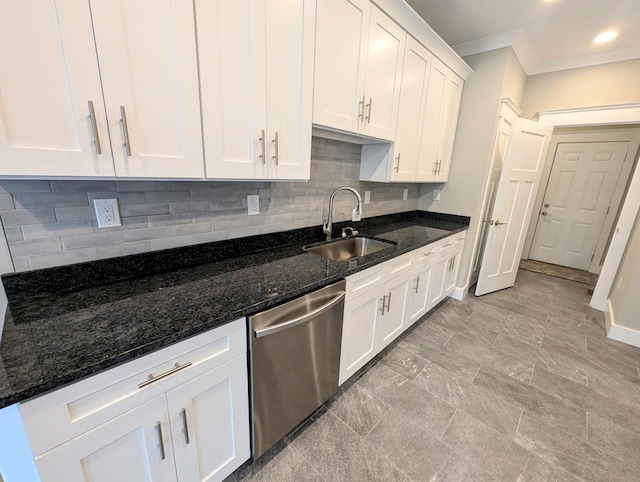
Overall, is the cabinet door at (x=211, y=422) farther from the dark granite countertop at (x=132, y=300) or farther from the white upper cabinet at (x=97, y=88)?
the white upper cabinet at (x=97, y=88)

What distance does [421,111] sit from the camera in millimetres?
2221

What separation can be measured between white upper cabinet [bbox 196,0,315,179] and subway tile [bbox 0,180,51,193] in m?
0.59

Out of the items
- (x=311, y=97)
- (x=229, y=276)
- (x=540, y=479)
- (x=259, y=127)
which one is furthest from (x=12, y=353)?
(x=540, y=479)

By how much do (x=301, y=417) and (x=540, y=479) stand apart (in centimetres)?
120

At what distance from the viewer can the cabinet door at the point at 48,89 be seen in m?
0.69

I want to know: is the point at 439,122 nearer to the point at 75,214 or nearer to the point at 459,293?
the point at 459,293

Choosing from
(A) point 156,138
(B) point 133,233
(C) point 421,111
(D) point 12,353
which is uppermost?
(C) point 421,111

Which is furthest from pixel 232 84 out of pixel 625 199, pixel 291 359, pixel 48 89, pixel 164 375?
pixel 625 199

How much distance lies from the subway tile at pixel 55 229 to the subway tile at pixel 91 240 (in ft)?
0.06

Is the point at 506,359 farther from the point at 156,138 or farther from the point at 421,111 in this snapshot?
the point at 156,138

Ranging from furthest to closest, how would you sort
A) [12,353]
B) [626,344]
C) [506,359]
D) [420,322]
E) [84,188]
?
[420,322] < [626,344] < [506,359] < [84,188] < [12,353]

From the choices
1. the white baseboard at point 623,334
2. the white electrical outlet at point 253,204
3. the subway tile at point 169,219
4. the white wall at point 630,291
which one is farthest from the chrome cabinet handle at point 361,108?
the white baseboard at point 623,334

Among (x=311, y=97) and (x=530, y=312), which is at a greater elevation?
(x=311, y=97)

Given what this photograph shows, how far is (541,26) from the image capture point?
2.31 meters
